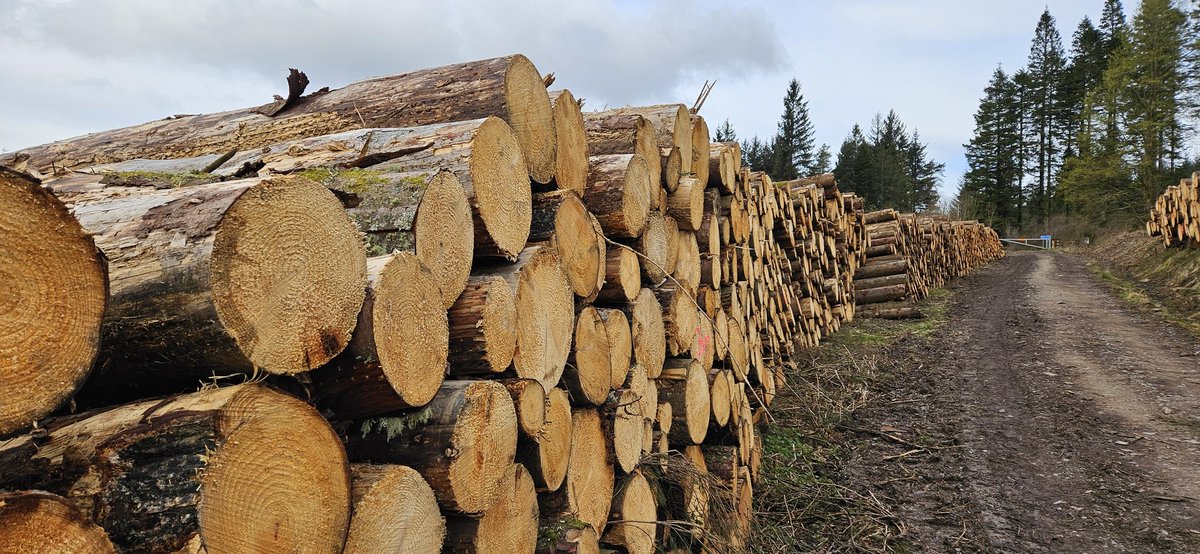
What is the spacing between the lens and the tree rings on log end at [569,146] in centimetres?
293

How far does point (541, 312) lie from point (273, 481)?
121cm

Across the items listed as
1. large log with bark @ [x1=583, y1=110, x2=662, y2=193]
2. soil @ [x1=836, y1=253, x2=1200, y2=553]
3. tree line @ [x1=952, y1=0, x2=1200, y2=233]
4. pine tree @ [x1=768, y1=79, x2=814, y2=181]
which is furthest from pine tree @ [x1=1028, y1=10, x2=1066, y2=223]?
large log with bark @ [x1=583, y1=110, x2=662, y2=193]

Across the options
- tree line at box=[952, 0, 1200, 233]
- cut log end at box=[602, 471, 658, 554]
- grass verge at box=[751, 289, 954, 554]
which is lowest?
grass verge at box=[751, 289, 954, 554]

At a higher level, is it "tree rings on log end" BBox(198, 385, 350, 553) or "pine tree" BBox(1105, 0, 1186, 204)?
"pine tree" BBox(1105, 0, 1186, 204)

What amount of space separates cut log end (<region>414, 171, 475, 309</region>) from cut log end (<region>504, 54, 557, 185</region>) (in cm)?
58

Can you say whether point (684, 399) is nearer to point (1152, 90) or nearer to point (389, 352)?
point (389, 352)

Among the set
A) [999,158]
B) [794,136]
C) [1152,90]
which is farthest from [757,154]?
[1152,90]

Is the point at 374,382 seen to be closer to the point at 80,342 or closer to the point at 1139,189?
the point at 80,342

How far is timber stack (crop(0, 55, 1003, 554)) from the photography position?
1107mm

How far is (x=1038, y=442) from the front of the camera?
5.25 metres

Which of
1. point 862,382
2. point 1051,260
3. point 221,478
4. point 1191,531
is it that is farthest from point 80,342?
point 1051,260

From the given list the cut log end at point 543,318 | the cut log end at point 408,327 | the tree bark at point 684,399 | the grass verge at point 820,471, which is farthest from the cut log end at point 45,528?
the grass verge at point 820,471

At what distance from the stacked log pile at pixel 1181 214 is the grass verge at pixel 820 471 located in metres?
9.43

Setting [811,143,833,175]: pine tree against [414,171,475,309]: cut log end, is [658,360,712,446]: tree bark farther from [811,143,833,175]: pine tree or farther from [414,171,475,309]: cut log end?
[811,143,833,175]: pine tree
